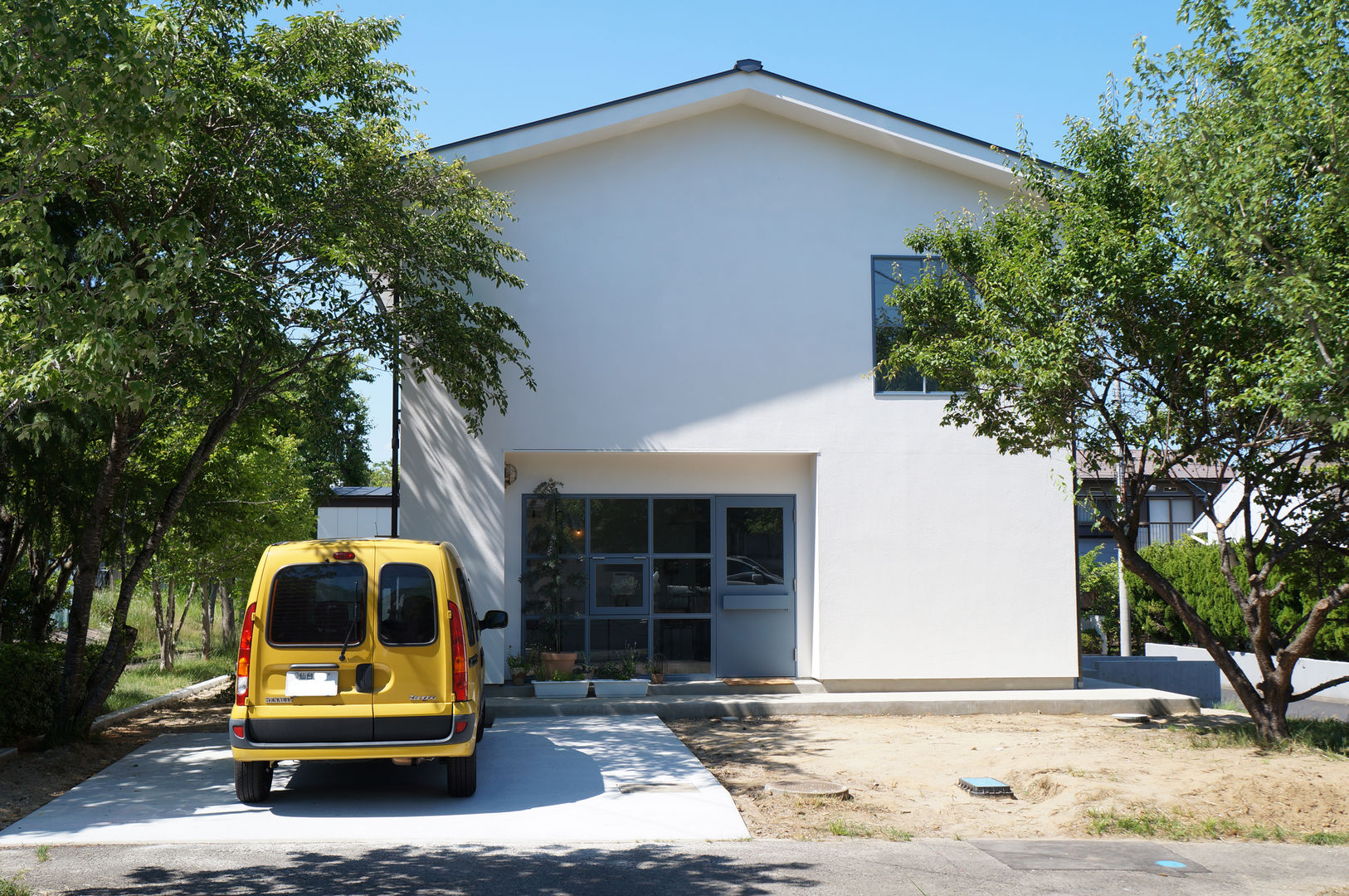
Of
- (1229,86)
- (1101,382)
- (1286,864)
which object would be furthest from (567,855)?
(1229,86)

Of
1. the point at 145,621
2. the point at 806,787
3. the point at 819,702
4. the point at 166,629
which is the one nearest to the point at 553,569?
the point at 819,702

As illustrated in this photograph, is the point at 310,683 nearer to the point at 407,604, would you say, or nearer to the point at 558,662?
the point at 407,604

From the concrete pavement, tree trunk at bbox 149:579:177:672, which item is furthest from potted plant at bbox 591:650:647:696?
tree trunk at bbox 149:579:177:672

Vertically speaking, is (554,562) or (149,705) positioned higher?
(554,562)

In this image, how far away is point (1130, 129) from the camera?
10047mm

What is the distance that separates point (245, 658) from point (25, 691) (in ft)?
12.4

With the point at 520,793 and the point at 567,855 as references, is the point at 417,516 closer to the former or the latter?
the point at 520,793

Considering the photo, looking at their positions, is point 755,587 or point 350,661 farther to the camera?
point 755,587

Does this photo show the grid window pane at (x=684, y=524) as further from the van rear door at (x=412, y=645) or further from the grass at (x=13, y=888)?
the grass at (x=13, y=888)

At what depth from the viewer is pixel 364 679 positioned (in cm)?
762

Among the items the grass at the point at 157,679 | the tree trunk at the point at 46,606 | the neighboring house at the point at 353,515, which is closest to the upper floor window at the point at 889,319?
the tree trunk at the point at 46,606

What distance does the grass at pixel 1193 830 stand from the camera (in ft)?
23.9

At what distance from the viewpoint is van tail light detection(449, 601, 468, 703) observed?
7.70 metres

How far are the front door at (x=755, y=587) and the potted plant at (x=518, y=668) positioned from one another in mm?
2525
